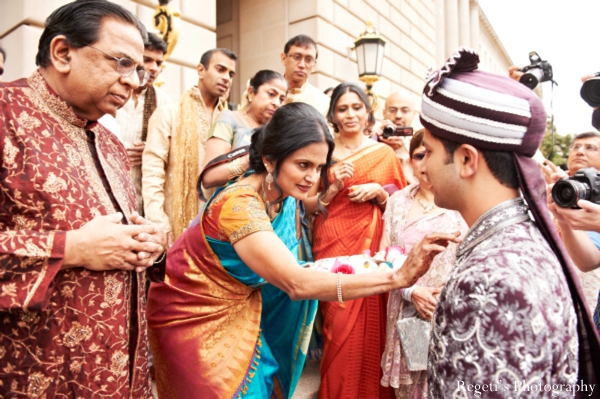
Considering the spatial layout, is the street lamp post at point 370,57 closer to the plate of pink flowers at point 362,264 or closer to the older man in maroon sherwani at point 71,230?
the plate of pink flowers at point 362,264

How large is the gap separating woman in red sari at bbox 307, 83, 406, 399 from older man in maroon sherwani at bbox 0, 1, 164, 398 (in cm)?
134

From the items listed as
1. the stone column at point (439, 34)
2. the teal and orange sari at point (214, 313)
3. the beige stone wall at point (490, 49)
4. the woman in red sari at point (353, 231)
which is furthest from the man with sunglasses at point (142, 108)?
the beige stone wall at point (490, 49)

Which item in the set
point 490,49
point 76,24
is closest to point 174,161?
point 76,24

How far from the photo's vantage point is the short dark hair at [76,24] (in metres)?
1.31

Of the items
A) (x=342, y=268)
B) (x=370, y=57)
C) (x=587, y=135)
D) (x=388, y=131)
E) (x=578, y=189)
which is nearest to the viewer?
(x=578, y=189)

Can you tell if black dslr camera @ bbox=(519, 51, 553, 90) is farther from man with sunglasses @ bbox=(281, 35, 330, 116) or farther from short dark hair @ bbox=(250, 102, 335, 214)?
man with sunglasses @ bbox=(281, 35, 330, 116)

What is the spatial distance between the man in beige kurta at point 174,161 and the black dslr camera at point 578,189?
7.28ft

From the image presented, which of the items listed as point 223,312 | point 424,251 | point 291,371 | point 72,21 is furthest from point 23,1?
point 424,251

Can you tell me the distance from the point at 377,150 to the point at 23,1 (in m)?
3.00

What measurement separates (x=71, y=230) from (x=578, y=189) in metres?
1.63

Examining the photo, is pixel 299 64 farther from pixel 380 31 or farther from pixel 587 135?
pixel 380 31

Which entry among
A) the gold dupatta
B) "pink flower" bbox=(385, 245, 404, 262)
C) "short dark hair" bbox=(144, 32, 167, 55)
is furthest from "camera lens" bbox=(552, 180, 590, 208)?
"short dark hair" bbox=(144, 32, 167, 55)

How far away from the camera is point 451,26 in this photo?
1408 cm

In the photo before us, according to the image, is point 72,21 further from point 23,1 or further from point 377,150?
point 23,1
